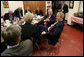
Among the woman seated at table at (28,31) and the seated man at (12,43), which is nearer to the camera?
the seated man at (12,43)

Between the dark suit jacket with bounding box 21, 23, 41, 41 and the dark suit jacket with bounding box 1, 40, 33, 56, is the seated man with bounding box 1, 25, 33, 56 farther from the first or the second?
the dark suit jacket with bounding box 21, 23, 41, 41

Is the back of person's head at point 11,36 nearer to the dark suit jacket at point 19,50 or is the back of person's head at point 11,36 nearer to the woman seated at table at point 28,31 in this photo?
the dark suit jacket at point 19,50

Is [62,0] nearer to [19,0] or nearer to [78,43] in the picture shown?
[19,0]

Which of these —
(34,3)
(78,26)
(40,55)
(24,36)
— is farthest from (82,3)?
(24,36)

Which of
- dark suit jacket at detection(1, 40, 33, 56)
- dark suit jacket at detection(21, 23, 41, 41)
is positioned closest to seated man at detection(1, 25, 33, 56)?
dark suit jacket at detection(1, 40, 33, 56)

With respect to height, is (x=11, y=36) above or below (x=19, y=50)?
above

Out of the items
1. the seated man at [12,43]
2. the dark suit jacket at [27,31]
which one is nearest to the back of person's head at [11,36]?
the seated man at [12,43]

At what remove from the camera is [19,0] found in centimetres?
562

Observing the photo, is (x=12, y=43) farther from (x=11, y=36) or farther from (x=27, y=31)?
(x=27, y=31)

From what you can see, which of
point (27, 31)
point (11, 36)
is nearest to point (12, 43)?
point (11, 36)

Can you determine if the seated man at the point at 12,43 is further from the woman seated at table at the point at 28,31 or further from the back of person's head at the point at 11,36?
the woman seated at table at the point at 28,31

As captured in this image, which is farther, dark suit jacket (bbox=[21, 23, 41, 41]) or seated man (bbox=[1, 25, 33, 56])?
dark suit jacket (bbox=[21, 23, 41, 41])

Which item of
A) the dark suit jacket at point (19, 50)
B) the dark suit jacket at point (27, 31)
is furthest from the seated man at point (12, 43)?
the dark suit jacket at point (27, 31)

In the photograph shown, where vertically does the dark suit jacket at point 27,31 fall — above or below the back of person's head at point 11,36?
below
